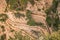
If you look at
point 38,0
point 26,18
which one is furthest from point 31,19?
point 38,0

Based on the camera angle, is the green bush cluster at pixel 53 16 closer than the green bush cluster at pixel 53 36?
No

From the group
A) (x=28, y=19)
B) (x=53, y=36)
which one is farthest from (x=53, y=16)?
(x=53, y=36)

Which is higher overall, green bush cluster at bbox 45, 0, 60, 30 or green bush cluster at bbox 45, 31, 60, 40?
green bush cluster at bbox 45, 0, 60, 30

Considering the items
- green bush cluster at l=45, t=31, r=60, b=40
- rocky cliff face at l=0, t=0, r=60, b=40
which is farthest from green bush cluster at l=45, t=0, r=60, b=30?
green bush cluster at l=45, t=31, r=60, b=40

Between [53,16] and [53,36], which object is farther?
[53,16]

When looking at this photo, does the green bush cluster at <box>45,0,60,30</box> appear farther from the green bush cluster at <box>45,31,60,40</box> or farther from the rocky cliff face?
the green bush cluster at <box>45,31,60,40</box>

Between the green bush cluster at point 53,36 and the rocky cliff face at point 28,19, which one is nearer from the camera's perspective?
the green bush cluster at point 53,36

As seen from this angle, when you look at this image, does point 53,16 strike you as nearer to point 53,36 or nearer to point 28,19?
point 28,19

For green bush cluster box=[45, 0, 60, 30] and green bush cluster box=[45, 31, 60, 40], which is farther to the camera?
green bush cluster box=[45, 0, 60, 30]

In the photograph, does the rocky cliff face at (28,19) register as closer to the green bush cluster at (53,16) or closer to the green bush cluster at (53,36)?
the green bush cluster at (53,16)

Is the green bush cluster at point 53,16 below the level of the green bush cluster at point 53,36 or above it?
above

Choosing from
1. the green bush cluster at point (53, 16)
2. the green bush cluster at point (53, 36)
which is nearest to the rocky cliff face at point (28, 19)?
the green bush cluster at point (53, 16)

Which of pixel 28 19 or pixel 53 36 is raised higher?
pixel 28 19
